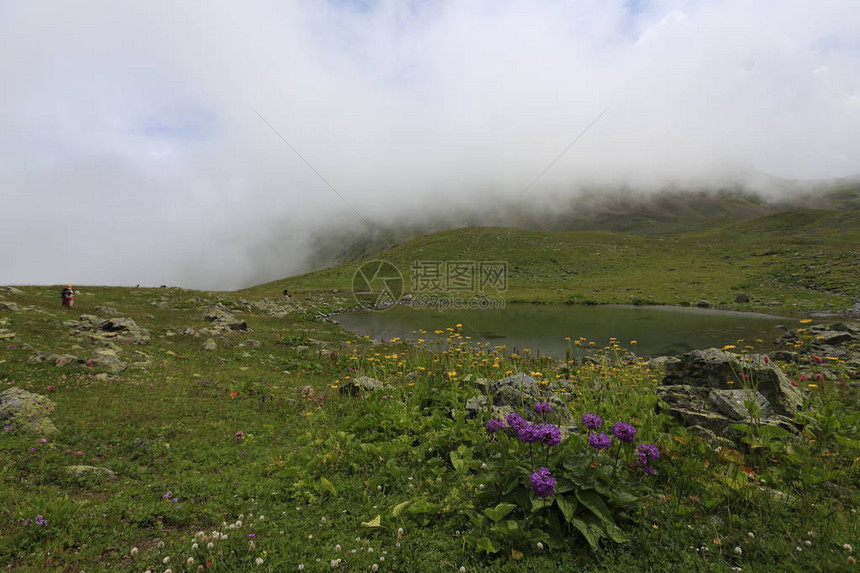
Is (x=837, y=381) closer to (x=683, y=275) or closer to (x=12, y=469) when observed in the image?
(x=12, y=469)

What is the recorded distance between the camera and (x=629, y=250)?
116438mm

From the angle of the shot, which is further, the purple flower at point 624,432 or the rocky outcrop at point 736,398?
the rocky outcrop at point 736,398

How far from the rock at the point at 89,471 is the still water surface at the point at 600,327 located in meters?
24.0

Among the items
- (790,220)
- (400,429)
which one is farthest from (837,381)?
(790,220)

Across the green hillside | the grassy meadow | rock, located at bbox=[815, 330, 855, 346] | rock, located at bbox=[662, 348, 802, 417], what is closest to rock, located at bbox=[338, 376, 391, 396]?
the grassy meadow

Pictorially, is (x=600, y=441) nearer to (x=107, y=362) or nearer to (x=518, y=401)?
(x=518, y=401)

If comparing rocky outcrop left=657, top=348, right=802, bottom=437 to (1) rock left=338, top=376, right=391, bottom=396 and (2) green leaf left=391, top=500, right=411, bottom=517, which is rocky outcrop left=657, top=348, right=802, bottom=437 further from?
(1) rock left=338, top=376, right=391, bottom=396

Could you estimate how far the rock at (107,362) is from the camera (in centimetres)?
1437

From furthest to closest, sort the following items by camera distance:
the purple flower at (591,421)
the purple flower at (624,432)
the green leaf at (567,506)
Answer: the purple flower at (591,421), the purple flower at (624,432), the green leaf at (567,506)

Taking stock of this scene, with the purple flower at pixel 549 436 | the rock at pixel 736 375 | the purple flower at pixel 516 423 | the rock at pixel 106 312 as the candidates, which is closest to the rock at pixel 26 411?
the purple flower at pixel 516 423

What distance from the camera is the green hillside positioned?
189ft

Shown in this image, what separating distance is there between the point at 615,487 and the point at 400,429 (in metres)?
5.81

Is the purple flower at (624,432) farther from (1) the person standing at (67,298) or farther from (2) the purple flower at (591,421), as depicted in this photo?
(1) the person standing at (67,298)

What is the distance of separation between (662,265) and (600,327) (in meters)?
74.7
